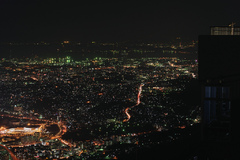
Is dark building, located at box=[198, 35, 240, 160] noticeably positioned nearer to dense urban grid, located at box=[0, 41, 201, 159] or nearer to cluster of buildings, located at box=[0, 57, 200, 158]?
dense urban grid, located at box=[0, 41, 201, 159]

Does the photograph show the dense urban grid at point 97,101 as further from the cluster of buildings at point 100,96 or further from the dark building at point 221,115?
the dark building at point 221,115

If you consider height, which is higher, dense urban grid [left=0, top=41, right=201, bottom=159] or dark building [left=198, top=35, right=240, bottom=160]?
dark building [left=198, top=35, right=240, bottom=160]

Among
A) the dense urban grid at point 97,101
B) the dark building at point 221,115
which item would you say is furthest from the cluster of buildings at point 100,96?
the dark building at point 221,115

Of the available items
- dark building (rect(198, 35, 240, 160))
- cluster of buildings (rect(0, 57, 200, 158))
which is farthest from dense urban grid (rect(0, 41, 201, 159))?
dark building (rect(198, 35, 240, 160))

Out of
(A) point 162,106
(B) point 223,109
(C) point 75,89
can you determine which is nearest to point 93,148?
(A) point 162,106

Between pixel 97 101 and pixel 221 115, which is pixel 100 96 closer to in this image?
pixel 97 101

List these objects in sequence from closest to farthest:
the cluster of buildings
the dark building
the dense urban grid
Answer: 1. the dark building
2. the dense urban grid
3. the cluster of buildings

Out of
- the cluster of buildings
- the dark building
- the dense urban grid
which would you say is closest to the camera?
the dark building

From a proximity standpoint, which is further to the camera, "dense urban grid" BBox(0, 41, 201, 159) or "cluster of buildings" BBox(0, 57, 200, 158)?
"cluster of buildings" BBox(0, 57, 200, 158)
